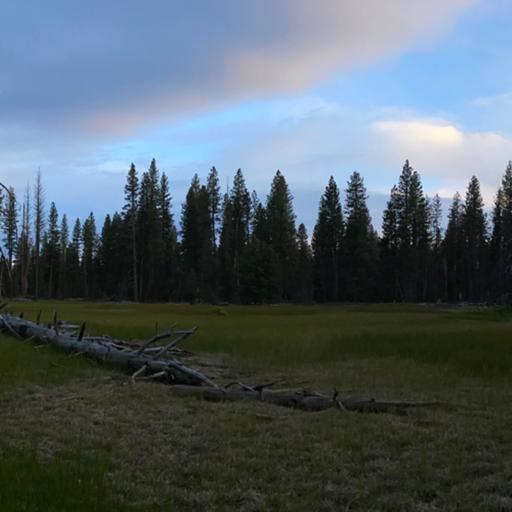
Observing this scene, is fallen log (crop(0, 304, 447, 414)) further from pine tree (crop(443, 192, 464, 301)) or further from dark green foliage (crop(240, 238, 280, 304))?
pine tree (crop(443, 192, 464, 301))

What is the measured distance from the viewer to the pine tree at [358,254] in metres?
87.1

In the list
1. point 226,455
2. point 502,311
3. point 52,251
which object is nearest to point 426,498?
point 226,455

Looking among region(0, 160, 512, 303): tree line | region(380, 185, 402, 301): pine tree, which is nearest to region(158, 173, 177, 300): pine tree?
region(0, 160, 512, 303): tree line

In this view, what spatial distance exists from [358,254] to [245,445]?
80.2 m

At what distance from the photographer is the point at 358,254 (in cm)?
8712

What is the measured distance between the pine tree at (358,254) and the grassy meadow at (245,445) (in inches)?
2790

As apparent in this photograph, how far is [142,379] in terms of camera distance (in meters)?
14.6

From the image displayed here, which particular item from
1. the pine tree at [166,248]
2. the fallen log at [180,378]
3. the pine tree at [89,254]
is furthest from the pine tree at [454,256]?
the fallen log at [180,378]

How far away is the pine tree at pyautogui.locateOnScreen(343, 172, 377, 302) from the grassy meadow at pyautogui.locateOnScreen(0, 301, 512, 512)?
233 feet

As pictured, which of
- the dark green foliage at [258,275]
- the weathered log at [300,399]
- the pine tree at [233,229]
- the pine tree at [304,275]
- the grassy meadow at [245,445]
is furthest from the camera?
the pine tree at [304,275]

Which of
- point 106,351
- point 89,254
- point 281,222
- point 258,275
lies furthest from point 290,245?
point 106,351

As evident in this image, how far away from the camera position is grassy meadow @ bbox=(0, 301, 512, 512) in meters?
6.15

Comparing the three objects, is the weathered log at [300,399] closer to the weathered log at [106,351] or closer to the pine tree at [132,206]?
the weathered log at [106,351]

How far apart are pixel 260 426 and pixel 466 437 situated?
306 cm
